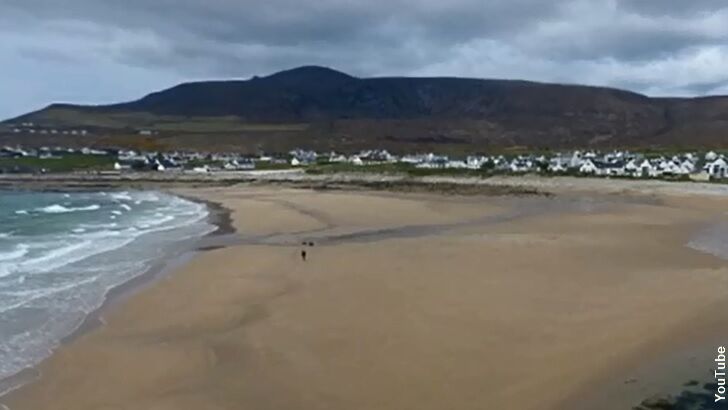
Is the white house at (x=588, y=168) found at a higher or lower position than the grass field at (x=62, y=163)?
higher

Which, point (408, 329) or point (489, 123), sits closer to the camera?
point (408, 329)

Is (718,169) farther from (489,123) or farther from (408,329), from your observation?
(489,123)

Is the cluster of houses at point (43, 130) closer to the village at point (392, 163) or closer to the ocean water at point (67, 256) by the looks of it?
the village at point (392, 163)

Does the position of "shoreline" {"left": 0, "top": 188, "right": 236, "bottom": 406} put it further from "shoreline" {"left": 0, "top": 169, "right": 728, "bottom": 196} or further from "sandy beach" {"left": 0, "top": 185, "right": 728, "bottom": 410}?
"shoreline" {"left": 0, "top": 169, "right": 728, "bottom": 196}

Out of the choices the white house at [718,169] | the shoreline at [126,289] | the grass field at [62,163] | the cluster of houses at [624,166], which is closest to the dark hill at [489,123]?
the grass field at [62,163]

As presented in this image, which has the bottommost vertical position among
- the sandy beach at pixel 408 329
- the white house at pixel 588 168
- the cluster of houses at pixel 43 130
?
the sandy beach at pixel 408 329

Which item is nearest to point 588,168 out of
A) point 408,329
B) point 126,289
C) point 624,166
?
point 624,166

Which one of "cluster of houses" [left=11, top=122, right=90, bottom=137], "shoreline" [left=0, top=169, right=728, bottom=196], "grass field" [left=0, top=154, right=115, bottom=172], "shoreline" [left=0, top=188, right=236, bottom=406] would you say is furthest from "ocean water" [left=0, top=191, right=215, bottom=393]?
"cluster of houses" [left=11, top=122, right=90, bottom=137]
